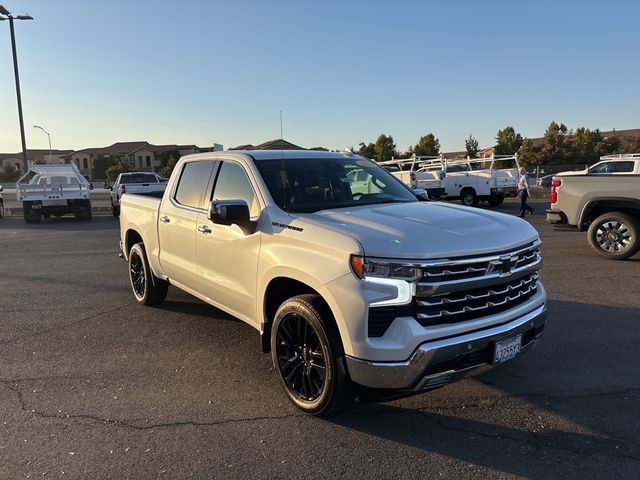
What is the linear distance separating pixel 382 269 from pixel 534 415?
5.39 feet

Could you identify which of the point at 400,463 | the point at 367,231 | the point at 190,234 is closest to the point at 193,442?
the point at 400,463

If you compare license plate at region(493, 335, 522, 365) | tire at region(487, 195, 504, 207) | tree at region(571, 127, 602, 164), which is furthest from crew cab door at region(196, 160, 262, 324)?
tree at region(571, 127, 602, 164)

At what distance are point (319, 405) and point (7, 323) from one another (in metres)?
4.41

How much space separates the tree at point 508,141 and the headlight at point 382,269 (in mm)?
61584

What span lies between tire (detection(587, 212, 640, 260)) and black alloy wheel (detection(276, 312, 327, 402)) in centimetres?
748

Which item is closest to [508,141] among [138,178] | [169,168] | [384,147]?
[384,147]

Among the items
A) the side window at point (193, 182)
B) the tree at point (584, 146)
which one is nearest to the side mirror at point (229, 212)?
the side window at point (193, 182)

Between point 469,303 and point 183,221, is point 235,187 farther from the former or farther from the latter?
point 469,303

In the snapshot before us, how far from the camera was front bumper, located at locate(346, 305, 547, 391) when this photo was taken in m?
2.98

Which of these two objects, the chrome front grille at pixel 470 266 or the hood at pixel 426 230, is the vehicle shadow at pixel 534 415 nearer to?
the chrome front grille at pixel 470 266

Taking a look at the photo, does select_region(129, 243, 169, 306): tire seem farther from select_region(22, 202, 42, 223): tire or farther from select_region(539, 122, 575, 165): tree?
select_region(539, 122, 575, 165): tree

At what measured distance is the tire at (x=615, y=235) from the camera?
342 inches

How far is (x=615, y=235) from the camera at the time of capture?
29.1 ft

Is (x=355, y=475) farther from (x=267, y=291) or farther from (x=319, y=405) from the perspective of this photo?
(x=267, y=291)
